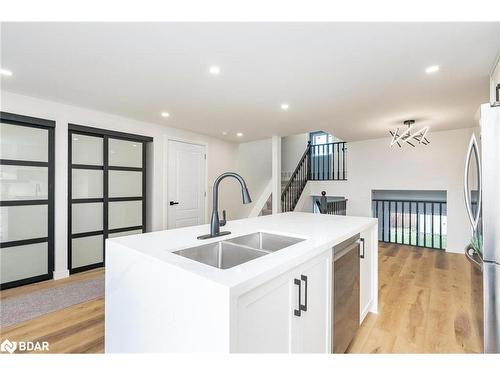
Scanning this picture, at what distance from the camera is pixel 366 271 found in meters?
2.08

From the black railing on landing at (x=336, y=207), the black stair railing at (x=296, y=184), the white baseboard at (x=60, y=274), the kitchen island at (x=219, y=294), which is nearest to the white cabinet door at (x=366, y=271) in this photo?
the kitchen island at (x=219, y=294)

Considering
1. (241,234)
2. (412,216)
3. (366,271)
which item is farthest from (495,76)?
(412,216)

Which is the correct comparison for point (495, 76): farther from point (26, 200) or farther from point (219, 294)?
point (26, 200)

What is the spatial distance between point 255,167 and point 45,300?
5.09m

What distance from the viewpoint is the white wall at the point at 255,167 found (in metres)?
6.38

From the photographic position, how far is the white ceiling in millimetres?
1673

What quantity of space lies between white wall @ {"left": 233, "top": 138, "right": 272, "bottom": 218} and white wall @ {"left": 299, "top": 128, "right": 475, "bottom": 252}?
4.13ft

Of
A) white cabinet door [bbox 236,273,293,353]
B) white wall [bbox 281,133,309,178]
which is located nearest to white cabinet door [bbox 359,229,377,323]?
white cabinet door [bbox 236,273,293,353]

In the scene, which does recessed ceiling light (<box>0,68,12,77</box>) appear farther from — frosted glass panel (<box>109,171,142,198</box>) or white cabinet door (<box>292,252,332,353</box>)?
white cabinet door (<box>292,252,332,353</box>)

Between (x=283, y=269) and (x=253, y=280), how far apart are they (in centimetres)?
20

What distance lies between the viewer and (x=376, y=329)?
6.68ft

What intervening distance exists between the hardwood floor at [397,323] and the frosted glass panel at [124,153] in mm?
1702
